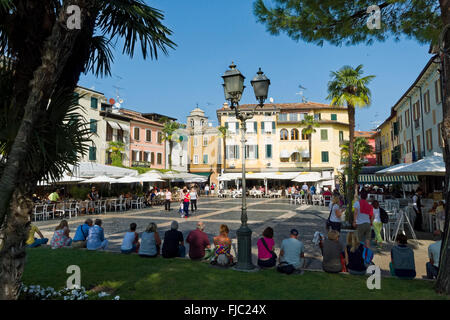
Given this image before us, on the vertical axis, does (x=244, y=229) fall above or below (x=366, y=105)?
below

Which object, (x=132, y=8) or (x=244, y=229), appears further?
(x=244, y=229)

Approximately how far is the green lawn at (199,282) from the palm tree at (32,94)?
2.12m

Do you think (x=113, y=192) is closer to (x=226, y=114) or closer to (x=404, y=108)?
(x=226, y=114)

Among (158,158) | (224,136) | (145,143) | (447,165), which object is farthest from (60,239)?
(224,136)

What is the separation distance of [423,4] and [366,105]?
28.3ft

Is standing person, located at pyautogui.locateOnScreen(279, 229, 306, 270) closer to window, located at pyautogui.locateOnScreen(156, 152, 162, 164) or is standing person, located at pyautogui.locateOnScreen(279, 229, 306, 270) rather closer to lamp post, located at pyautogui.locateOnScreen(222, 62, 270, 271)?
lamp post, located at pyautogui.locateOnScreen(222, 62, 270, 271)

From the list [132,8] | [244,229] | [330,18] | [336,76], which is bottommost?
[244,229]

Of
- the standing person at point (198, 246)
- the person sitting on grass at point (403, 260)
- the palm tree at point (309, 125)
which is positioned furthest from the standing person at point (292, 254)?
the palm tree at point (309, 125)

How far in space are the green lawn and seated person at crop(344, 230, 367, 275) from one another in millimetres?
168

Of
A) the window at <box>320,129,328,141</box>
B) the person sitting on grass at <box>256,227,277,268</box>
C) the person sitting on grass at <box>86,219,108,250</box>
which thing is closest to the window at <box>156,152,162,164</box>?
the window at <box>320,129,328,141</box>

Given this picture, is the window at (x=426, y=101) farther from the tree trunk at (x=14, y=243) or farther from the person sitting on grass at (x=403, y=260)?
the tree trunk at (x=14, y=243)

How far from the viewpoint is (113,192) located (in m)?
23.9
